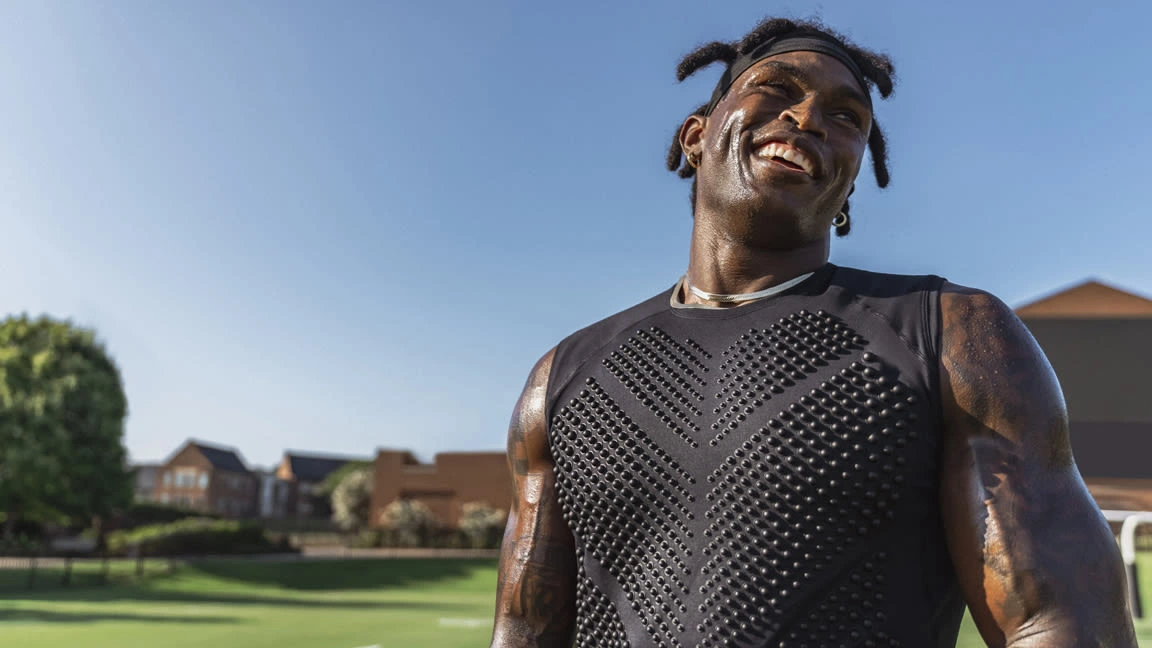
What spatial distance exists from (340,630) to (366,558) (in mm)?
22400

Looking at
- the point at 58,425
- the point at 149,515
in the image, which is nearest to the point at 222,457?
the point at 149,515

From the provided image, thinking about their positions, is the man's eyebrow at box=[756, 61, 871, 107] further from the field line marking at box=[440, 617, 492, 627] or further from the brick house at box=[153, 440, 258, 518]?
the brick house at box=[153, 440, 258, 518]

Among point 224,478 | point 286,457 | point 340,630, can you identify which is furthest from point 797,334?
point 286,457

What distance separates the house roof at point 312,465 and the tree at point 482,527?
52946 millimetres

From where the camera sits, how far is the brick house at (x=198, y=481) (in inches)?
3346

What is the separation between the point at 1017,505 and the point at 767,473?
437 mm

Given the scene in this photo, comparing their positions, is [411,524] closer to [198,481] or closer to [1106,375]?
[1106,375]

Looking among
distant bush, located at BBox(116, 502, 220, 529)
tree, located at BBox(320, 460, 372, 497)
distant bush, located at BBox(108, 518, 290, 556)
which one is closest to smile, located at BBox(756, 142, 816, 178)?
distant bush, located at BBox(108, 518, 290, 556)

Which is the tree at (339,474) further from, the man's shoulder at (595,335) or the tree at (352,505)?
the man's shoulder at (595,335)

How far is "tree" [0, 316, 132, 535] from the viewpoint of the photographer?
35281mm

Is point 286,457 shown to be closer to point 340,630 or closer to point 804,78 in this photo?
point 340,630

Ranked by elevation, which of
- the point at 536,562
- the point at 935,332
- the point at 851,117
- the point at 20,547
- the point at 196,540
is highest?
the point at 851,117

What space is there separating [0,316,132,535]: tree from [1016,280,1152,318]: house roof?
34704mm

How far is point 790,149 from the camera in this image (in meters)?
1.97
